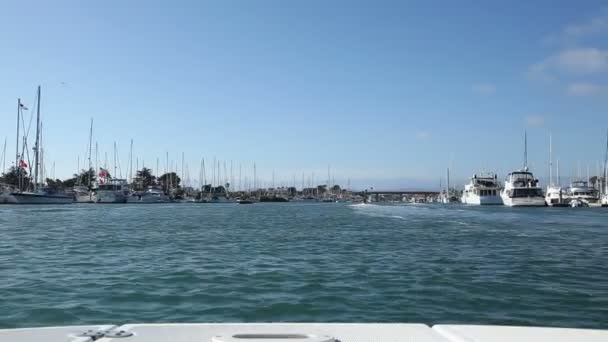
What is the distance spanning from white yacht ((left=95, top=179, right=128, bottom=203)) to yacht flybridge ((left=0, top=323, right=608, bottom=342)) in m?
132

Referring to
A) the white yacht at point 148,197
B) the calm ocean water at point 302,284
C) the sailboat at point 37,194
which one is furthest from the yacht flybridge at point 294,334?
the white yacht at point 148,197

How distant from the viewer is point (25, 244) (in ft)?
80.2

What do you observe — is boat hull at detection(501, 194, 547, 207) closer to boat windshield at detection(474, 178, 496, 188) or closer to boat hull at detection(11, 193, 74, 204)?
boat windshield at detection(474, 178, 496, 188)

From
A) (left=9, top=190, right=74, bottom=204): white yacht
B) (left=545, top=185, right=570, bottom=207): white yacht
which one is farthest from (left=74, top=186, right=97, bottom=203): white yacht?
(left=545, top=185, right=570, bottom=207): white yacht

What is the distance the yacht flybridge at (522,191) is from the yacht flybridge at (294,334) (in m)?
105

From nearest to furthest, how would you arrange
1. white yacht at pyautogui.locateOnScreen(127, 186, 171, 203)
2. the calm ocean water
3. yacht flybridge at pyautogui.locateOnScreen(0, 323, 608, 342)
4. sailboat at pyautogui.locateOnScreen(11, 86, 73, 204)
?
yacht flybridge at pyautogui.locateOnScreen(0, 323, 608, 342) < the calm ocean water < sailboat at pyautogui.locateOnScreen(11, 86, 73, 204) < white yacht at pyautogui.locateOnScreen(127, 186, 171, 203)

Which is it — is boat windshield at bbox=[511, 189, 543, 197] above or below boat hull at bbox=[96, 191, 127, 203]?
above

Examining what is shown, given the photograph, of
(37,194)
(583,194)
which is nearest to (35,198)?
(37,194)

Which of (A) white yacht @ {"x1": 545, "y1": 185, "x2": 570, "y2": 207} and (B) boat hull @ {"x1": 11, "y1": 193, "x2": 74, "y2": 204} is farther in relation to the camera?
Result: (A) white yacht @ {"x1": 545, "y1": 185, "x2": 570, "y2": 207}

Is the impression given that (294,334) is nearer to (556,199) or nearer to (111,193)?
(556,199)

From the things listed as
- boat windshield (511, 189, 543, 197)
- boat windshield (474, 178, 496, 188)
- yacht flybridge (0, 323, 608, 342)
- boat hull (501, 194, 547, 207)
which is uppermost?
boat windshield (474, 178, 496, 188)

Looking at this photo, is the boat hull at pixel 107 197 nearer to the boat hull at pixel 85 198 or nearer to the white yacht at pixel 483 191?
the boat hull at pixel 85 198

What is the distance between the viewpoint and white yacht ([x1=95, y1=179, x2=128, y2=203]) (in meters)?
129

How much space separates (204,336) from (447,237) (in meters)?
26.2
